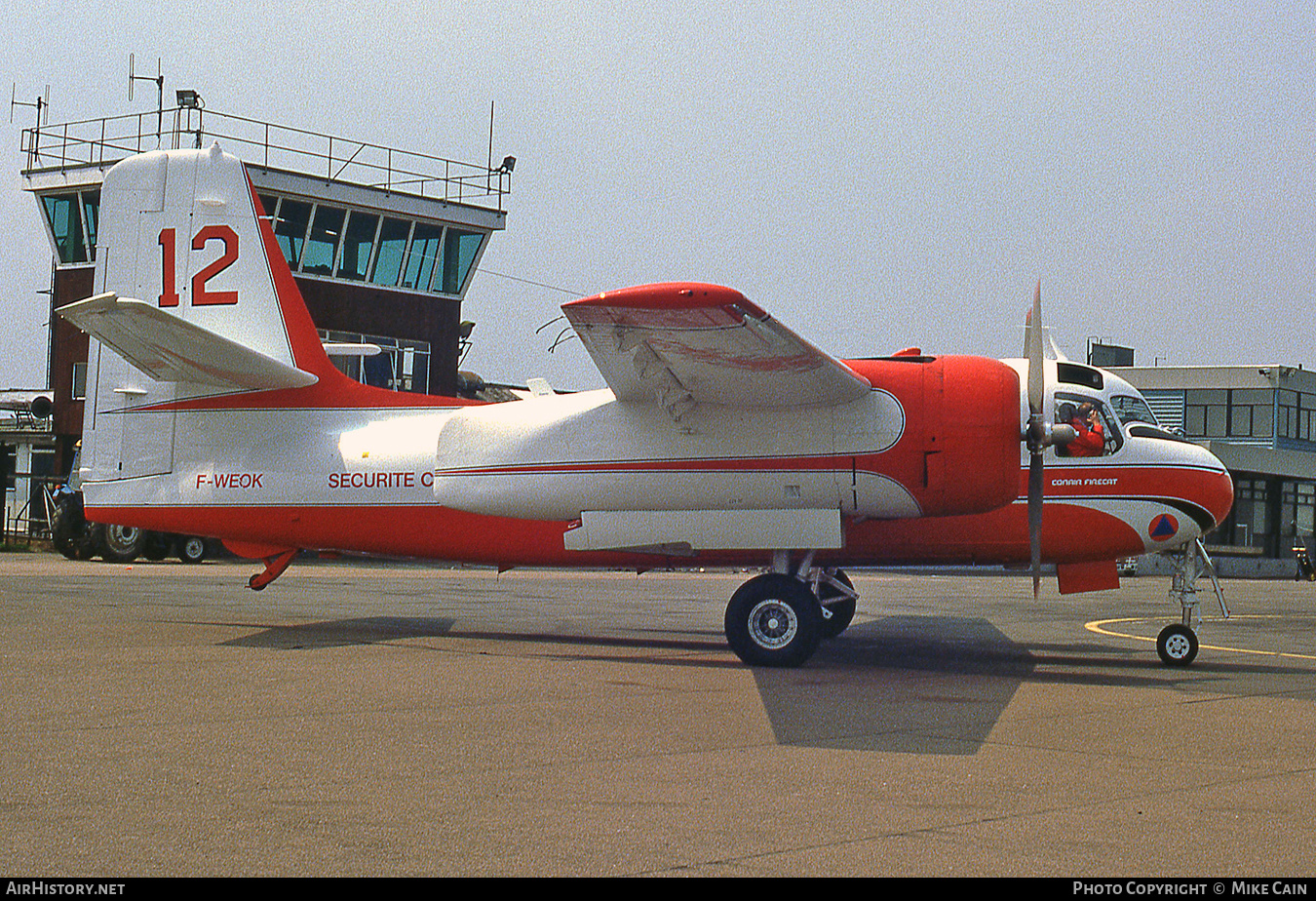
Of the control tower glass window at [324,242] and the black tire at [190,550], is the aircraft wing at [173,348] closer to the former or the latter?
the black tire at [190,550]

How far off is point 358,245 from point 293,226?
2178mm

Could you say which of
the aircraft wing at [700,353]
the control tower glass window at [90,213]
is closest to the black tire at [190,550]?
the control tower glass window at [90,213]

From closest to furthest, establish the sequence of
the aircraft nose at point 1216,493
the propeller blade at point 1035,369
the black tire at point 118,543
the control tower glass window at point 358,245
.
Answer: the propeller blade at point 1035,369 → the aircraft nose at point 1216,493 → the black tire at point 118,543 → the control tower glass window at point 358,245

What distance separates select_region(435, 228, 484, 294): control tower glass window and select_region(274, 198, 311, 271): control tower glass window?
4752 millimetres

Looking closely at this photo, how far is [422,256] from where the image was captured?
42094 millimetres

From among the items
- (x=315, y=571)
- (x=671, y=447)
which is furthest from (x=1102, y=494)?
(x=315, y=571)

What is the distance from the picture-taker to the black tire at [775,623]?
12.3m

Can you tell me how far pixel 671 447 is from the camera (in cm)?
1259

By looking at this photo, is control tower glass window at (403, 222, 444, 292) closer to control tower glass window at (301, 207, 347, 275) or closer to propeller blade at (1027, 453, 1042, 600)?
control tower glass window at (301, 207, 347, 275)

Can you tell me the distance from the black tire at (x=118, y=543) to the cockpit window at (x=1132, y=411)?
2973cm

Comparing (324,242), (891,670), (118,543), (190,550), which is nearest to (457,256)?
(324,242)

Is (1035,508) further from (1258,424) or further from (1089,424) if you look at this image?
(1258,424)

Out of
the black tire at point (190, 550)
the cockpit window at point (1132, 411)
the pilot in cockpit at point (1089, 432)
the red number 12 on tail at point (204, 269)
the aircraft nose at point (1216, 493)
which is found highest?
the red number 12 on tail at point (204, 269)

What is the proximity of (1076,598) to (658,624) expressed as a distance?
43.9 ft
